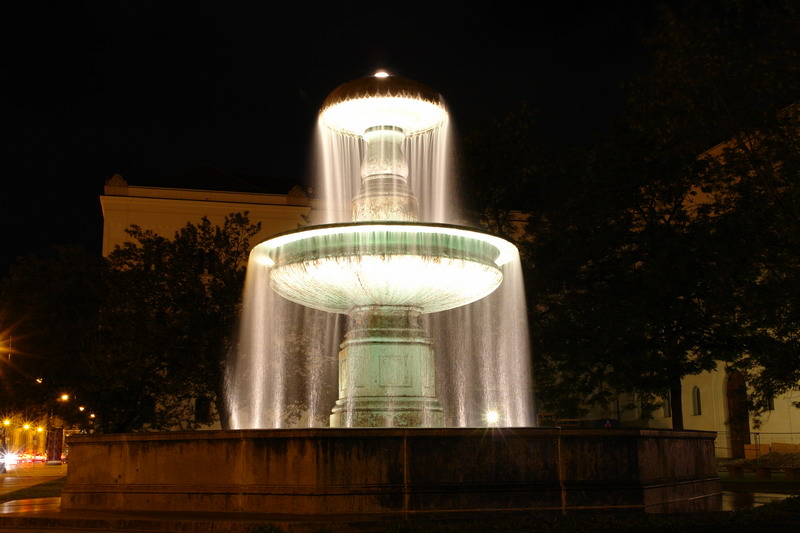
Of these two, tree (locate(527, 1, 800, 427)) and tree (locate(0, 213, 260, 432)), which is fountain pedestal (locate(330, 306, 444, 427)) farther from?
tree (locate(0, 213, 260, 432))

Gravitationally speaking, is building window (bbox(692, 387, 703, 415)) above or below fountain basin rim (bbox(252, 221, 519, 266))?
below

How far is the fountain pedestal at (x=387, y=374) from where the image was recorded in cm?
1100

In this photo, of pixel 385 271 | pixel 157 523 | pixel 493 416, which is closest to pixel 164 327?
pixel 493 416

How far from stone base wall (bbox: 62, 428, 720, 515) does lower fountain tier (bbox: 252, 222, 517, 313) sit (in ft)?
9.29

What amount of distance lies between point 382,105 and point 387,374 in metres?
3.99

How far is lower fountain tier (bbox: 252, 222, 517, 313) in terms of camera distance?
10578 mm

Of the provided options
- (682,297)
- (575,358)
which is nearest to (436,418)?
(575,358)

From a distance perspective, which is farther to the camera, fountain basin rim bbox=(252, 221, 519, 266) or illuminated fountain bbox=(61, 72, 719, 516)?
fountain basin rim bbox=(252, 221, 519, 266)

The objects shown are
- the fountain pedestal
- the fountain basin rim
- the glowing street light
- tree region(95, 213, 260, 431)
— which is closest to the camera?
the fountain basin rim

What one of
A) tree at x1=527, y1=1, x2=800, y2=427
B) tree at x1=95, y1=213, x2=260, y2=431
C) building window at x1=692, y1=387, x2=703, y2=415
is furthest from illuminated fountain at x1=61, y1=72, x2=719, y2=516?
building window at x1=692, y1=387, x2=703, y2=415

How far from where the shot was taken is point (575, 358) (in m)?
20.4

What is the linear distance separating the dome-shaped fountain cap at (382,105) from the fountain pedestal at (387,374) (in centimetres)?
298

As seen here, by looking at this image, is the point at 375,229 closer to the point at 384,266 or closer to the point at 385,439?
the point at 384,266

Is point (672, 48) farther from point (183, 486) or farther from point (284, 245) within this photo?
point (183, 486)
